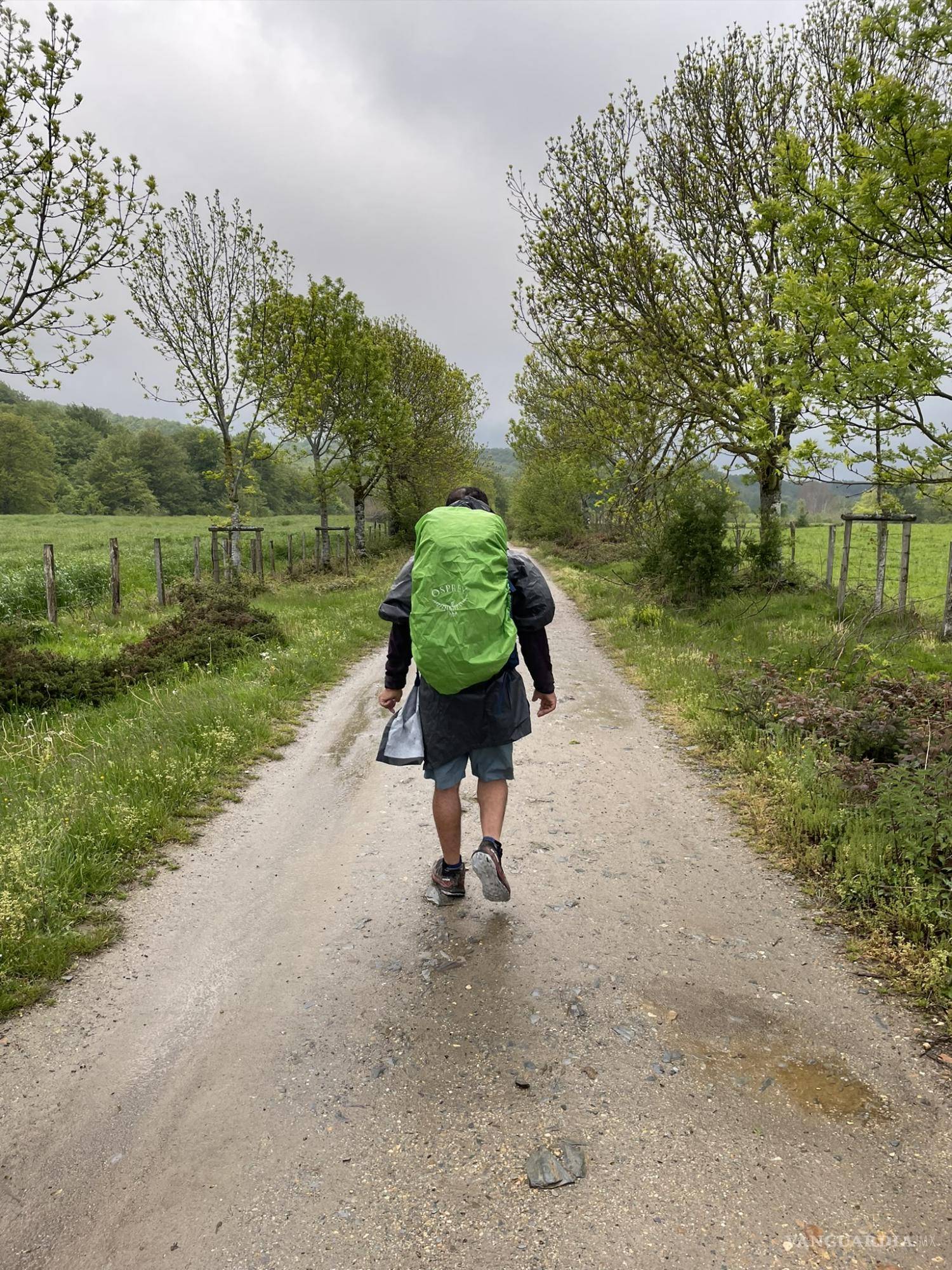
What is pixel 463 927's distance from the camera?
→ 3686 mm

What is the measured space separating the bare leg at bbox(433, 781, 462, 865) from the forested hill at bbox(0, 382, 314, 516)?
61088mm

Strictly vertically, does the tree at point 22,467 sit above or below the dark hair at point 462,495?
above

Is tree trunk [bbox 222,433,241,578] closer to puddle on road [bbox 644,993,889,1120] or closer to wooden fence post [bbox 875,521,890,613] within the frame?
wooden fence post [bbox 875,521,890,613]

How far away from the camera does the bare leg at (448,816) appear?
3.72 meters

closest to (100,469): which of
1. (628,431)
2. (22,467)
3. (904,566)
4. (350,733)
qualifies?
(22,467)

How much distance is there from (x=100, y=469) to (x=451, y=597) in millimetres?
86824

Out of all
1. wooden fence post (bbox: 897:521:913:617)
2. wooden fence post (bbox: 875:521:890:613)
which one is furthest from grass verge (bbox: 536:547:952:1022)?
wooden fence post (bbox: 875:521:890:613)

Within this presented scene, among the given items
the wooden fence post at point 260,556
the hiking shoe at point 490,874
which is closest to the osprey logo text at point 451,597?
the hiking shoe at point 490,874

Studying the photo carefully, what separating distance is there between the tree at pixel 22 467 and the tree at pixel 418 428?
→ 49.9 metres

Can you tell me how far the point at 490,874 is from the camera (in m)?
3.44

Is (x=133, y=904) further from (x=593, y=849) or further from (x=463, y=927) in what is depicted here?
(x=593, y=849)

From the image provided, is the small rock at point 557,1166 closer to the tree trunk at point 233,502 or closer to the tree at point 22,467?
the tree trunk at point 233,502

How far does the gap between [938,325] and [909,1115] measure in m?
6.37

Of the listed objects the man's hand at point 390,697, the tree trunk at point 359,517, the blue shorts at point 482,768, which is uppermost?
the tree trunk at point 359,517
